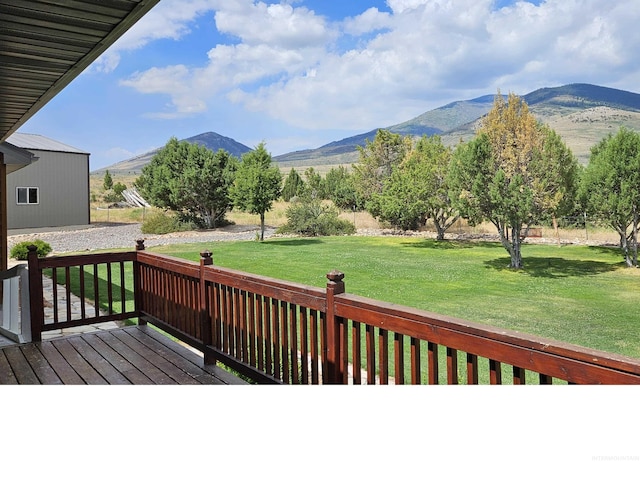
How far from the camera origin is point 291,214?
34.8 feet

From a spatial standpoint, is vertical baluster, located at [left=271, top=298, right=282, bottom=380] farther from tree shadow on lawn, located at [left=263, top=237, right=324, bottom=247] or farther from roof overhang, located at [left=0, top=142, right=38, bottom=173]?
tree shadow on lawn, located at [left=263, top=237, right=324, bottom=247]

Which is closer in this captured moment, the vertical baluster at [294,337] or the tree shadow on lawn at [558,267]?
the vertical baluster at [294,337]

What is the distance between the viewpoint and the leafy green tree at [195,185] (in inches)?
478

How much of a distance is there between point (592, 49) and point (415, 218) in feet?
20.8

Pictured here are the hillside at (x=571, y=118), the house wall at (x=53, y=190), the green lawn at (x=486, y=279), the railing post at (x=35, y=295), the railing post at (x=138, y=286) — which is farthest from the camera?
the hillside at (x=571, y=118)

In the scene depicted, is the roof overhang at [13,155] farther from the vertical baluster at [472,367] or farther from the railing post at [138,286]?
the vertical baluster at [472,367]

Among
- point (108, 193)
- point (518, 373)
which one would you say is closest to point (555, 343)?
point (518, 373)

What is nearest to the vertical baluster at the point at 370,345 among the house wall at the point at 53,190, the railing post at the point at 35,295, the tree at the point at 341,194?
the railing post at the point at 35,295

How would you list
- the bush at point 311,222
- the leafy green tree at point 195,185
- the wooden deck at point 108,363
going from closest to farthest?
the wooden deck at point 108,363, the bush at point 311,222, the leafy green tree at point 195,185

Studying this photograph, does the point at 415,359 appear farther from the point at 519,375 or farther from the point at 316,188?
the point at 316,188

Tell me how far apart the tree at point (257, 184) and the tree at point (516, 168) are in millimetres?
4109

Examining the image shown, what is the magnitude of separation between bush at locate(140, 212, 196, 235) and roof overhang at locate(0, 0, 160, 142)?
8885mm

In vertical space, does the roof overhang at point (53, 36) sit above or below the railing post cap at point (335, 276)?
above

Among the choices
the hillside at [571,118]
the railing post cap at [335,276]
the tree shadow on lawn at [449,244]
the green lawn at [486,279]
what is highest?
the hillside at [571,118]
